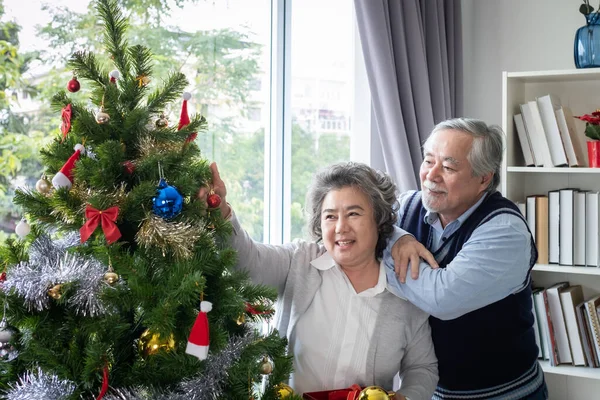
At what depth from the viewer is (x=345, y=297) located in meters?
1.75

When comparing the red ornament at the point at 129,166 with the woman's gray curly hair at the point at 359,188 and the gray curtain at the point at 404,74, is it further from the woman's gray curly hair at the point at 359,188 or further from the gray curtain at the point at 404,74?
the gray curtain at the point at 404,74

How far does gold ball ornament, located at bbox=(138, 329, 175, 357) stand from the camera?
117cm

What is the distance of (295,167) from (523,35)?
131 cm

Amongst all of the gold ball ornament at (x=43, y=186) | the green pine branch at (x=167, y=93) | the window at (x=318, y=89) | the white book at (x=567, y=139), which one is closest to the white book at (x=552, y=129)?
the white book at (x=567, y=139)

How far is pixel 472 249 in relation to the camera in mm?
1834

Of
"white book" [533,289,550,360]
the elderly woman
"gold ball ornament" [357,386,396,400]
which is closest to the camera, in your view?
"gold ball ornament" [357,386,396,400]

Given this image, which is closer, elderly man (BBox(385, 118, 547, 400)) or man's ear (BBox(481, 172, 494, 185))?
elderly man (BBox(385, 118, 547, 400))

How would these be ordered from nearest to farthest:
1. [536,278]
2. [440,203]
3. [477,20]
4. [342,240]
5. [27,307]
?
[27,307]
[342,240]
[440,203]
[536,278]
[477,20]

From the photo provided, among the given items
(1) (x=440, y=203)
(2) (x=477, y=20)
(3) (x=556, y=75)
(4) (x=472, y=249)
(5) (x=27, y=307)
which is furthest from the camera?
(2) (x=477, y=20)

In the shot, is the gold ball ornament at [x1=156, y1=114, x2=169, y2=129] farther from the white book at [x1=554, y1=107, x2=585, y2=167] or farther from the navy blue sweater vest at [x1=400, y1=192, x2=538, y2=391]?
the white book at [x1=554, y1=107, x2=585, y2=167]

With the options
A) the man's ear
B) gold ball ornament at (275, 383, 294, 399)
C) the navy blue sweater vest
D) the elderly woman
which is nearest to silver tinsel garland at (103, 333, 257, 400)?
gold ball ornament at (275, 383, 294, 399)

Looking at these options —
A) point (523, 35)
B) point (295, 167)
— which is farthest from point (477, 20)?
point (295, 167)

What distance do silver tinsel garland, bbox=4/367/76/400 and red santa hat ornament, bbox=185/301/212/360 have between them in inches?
8.4

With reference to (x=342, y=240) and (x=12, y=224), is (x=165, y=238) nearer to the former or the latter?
(x=342, y=240)
